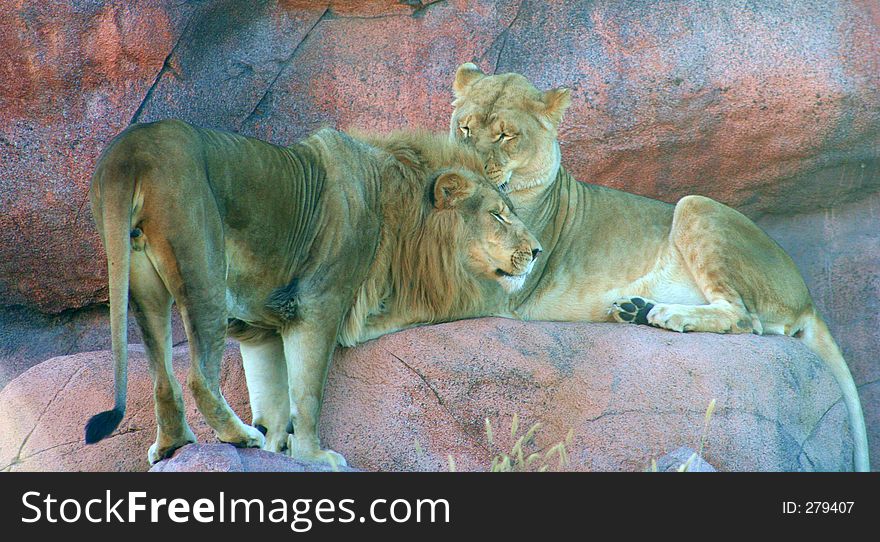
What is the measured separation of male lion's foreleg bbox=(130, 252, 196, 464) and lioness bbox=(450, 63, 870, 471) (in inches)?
77.8

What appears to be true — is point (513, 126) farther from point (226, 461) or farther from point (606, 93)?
point (226, 461)

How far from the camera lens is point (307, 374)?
16.9 ft

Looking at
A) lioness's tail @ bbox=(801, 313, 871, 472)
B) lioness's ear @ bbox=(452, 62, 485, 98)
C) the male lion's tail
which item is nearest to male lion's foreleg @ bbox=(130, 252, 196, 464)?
the male lion's tail

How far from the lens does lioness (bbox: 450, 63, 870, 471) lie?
6.09 meters

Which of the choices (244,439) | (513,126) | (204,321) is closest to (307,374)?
(244,439)

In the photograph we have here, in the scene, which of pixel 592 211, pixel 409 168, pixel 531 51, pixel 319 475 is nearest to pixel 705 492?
pixel 319 475

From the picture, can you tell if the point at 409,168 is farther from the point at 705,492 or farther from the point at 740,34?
the point at 740,34

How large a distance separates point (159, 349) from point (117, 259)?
16.1 inches

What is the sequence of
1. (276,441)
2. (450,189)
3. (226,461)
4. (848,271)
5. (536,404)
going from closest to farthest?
(226,461) < (536,404) < (276,441) < (450,189) < (848,271)

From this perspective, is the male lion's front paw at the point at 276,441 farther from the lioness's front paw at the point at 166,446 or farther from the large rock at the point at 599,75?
the large rock at the point at 599,75

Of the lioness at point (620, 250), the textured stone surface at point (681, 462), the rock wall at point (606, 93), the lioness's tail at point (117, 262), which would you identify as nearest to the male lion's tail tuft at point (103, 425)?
the lioness's tail at point (117, 262)

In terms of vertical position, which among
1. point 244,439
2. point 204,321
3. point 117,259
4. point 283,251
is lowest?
point 244,439

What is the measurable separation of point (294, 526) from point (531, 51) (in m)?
3.93

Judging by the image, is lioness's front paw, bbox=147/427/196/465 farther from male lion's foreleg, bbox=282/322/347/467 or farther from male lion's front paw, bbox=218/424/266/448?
male lion's foreleg, bbox=282/322/347/467
